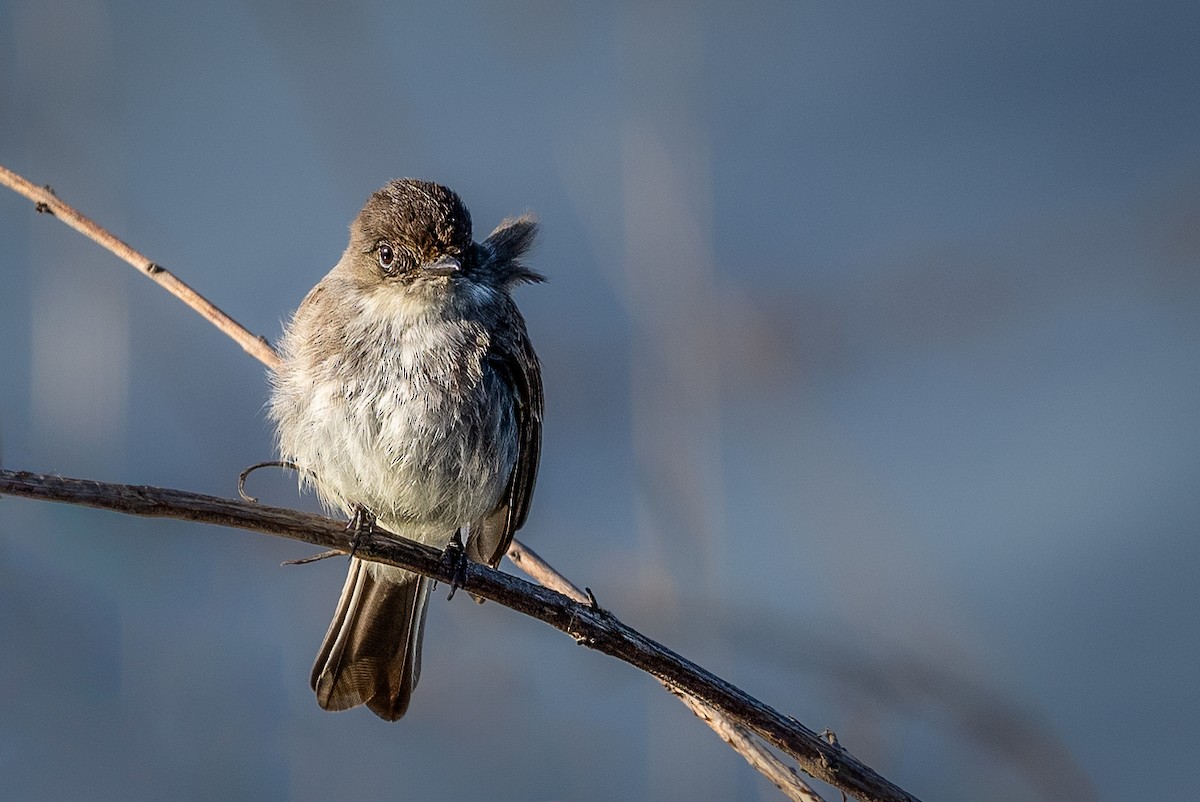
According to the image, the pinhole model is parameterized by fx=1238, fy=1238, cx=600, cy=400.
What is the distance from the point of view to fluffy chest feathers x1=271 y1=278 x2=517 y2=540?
313 centimetres

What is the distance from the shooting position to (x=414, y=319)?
10.6 ft

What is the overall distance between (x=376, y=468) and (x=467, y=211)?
779mm

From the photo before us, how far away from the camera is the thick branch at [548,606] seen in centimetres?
189

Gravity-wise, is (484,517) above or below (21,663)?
above

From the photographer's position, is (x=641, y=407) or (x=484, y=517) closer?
(x=484, y=517)

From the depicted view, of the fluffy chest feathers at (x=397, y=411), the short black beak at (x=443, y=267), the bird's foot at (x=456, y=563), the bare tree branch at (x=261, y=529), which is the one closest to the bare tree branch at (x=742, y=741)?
the bare tree branch at (x=261, y=529)

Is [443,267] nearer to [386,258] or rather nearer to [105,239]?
[386,258]

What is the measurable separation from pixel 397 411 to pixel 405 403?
28 mm

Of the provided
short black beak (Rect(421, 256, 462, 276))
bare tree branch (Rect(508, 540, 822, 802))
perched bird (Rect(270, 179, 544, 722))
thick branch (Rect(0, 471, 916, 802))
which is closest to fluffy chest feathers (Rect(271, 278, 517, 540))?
perched bird (Rect(270, 179, 544, 722))

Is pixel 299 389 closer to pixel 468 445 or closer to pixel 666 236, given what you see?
pixel 468 445

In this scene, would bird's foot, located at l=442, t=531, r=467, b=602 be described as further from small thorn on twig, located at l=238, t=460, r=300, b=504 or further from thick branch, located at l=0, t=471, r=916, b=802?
small thorn on twig, located at l=238, t=460, r=300, b=504

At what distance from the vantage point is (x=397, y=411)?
3.12 m

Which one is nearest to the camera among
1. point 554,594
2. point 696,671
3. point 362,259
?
point 696,671

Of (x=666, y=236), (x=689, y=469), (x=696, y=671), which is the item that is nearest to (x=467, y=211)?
(x=666, y=236)
